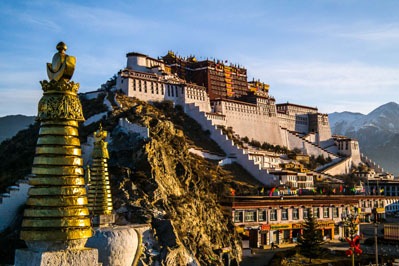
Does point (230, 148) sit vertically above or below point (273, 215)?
above

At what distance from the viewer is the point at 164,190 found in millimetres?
39250

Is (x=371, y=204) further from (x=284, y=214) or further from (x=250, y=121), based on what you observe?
(x=284, y=214)

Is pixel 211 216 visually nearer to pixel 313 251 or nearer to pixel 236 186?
pixel 313 251

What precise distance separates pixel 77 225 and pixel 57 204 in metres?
0.50

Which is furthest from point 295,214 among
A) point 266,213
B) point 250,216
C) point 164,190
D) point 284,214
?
point 164,190

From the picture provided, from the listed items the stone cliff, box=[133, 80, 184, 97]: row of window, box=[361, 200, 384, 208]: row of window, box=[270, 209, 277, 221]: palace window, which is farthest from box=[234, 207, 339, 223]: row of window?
box=[133, 80, 184, 97]: row of window

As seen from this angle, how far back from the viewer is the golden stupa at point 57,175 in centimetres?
842

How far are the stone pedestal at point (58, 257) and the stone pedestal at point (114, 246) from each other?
3.81 metres

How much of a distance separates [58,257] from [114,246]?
4.33 meters

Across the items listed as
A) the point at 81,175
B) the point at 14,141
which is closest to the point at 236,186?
the point at 14,141

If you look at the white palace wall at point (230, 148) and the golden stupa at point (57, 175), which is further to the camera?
the white palace wall at point (230, 148)

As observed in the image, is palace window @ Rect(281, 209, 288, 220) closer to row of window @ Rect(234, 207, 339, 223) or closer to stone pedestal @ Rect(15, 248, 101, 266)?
row of window @ Rect(234, 207, 339, 223)

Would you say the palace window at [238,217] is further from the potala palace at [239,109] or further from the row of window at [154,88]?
the row of window at [154,88]

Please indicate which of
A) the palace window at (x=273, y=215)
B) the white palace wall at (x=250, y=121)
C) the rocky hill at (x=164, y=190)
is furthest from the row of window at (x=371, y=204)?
the palace window at (x=273, y=215)
